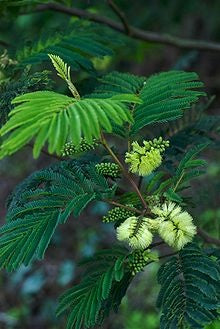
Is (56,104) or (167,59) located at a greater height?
(56,104)

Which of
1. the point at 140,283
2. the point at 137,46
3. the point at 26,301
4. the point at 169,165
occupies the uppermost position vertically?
the point at 169,165

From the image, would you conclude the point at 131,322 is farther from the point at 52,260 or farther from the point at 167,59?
the point at 167,59

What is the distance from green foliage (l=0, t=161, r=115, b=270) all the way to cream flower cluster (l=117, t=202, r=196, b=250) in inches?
4.2

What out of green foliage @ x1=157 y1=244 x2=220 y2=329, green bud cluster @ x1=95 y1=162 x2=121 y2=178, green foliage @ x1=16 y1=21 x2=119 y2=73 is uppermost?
green foliage @ x1=16 y1=21 x2=119 y2=73

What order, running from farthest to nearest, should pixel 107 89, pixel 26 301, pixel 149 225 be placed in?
pixel 26 301 < pixel 107 89 < pixel 149 225

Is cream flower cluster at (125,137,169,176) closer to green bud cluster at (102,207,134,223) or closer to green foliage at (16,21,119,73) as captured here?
green bud cluster at (102,207,134,223)

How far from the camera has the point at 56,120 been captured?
3.64ft

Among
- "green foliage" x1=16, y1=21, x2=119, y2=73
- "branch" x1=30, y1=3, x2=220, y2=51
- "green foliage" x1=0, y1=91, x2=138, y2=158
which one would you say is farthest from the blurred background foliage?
"green foliage" x1=0, y1=91, x2=138, y2=158

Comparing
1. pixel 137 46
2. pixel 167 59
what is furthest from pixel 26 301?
pixel 167 59

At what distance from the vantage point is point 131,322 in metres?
3.71

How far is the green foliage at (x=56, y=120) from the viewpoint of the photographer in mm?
1072

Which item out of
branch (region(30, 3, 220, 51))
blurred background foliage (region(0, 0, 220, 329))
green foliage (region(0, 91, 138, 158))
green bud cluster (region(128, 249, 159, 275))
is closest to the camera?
green foliage (region(0, 91, 138, 158))

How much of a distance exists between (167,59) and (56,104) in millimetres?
5619

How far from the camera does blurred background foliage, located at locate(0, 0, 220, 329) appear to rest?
325 cm
